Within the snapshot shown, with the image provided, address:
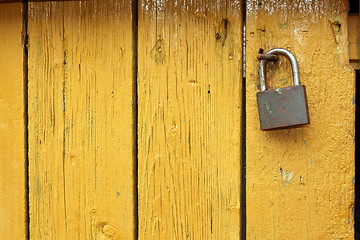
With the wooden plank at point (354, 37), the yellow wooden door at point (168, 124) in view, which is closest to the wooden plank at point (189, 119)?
the yellow wooden door at point (168, 124)

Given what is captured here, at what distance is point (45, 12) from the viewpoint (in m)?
0.80

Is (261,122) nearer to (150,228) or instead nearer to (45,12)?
(150,228)

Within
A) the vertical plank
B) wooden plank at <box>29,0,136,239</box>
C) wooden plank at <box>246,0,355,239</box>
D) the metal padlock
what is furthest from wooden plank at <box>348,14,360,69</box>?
the vertical plank

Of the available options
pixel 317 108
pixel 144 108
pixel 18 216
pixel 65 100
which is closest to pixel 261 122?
pixel 317 108

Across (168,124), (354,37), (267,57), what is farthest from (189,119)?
(354,37)

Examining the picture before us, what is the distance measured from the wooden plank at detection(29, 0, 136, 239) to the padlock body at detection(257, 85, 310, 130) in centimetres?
26

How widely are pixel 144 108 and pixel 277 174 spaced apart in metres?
0.27

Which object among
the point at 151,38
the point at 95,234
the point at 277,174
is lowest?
the point at 95,234

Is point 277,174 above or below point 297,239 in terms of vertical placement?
above

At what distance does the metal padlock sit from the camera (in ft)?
2.07

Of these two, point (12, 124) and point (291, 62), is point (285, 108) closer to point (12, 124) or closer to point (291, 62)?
point (291, 62)

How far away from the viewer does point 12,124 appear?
812 mm

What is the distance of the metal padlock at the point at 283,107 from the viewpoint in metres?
0.63

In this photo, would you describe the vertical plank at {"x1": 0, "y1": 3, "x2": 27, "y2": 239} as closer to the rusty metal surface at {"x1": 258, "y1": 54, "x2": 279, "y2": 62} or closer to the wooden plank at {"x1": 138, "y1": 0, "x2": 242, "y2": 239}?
the wooden plank at {"x1": 138, "y1": 0, "x2": 242, "y2": 239}
